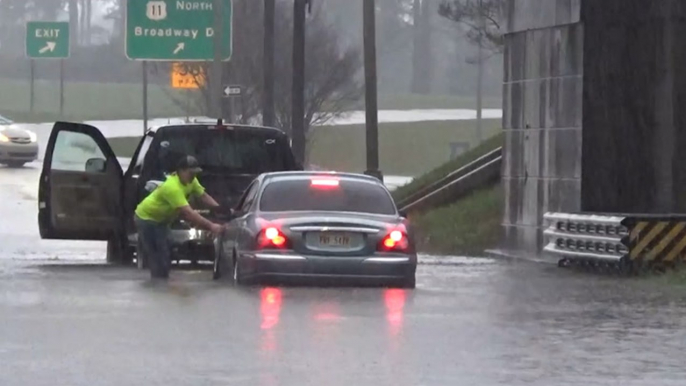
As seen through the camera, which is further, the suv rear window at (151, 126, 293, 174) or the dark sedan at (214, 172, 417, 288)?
the suv rear window at (151, 126, 293, 174)

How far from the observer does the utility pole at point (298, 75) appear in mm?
31594

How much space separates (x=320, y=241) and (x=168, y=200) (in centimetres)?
261

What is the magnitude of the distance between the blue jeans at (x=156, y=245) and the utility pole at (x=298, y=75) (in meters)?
12.1

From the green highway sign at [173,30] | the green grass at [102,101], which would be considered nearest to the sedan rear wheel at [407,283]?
the green highway sign at [173,30]

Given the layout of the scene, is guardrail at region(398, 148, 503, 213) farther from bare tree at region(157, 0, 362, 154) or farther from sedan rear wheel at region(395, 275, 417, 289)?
sedan rear wheel at region(395, 275, 417, 289)

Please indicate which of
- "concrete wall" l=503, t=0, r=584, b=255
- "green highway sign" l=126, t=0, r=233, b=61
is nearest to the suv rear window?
"concrete wall" l=503, t=0, r=584, b=255

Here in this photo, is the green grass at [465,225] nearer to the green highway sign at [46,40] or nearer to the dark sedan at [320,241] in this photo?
the dark sedan at [320,241]

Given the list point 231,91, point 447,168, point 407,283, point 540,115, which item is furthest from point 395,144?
point 407,283

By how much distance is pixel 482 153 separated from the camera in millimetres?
36719

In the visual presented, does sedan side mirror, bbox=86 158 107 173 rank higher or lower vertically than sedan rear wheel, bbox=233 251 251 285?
higher

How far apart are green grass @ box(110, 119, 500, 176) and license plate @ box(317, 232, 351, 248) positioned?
43008 millimetres

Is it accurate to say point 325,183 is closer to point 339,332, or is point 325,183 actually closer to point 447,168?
point 339,332

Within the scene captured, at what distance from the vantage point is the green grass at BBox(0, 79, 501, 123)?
75.8 metres

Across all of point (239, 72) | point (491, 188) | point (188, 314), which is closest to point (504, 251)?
point (491, 188)
